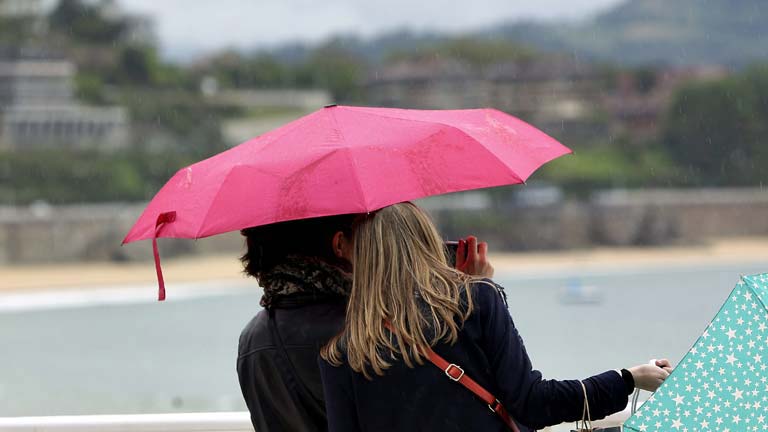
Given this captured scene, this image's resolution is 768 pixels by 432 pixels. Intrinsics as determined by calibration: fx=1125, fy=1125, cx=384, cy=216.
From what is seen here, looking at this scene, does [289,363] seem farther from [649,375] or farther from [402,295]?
[649,375]

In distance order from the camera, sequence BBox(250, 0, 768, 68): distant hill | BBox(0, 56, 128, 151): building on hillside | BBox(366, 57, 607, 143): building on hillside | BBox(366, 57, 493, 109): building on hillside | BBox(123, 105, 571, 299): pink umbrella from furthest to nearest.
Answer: BBox(250, 0, 768, 68): distant hill < BBox(366, 57, 493, 109): building on hillside < BBox(366, 57, 607, 143): building on hillside < BBox(0, 56, 128, 151): building on hillside < BBox(123, 105, 571, 299): pink umbrella

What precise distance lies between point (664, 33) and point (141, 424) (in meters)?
67.1

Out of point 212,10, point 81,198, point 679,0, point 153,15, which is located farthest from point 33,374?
point 679,0

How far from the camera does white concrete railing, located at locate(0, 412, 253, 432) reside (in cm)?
177

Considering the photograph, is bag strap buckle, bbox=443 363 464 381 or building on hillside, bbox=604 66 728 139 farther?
building on hillside, bbox=604 66 728 139

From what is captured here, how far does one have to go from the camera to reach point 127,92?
47.2 m

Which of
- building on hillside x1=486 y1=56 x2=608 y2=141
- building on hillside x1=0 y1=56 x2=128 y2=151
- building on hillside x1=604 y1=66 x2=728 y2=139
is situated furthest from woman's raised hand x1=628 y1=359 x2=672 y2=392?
building on hillside x1=604 y1=66 x2=728 y2=139

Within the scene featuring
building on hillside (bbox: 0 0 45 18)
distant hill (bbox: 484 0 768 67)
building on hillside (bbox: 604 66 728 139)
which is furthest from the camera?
distant hill (bbox: 484 0 768 67)

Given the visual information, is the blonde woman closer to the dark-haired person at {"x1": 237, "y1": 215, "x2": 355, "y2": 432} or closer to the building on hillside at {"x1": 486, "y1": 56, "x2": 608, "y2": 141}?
the dark-haired person at {"x1": 237, "y1": 215, "x2": 355, "y2": 432}

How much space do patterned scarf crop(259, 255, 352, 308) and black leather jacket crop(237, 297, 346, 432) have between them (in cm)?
1

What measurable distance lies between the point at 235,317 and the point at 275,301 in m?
36.5

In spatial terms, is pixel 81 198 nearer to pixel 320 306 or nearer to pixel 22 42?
pixel 22 42

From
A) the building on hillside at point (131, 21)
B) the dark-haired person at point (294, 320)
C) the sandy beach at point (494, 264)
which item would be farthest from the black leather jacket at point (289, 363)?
the building on hillside at point (131, 21)

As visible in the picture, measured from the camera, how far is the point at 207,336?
33844 mm
